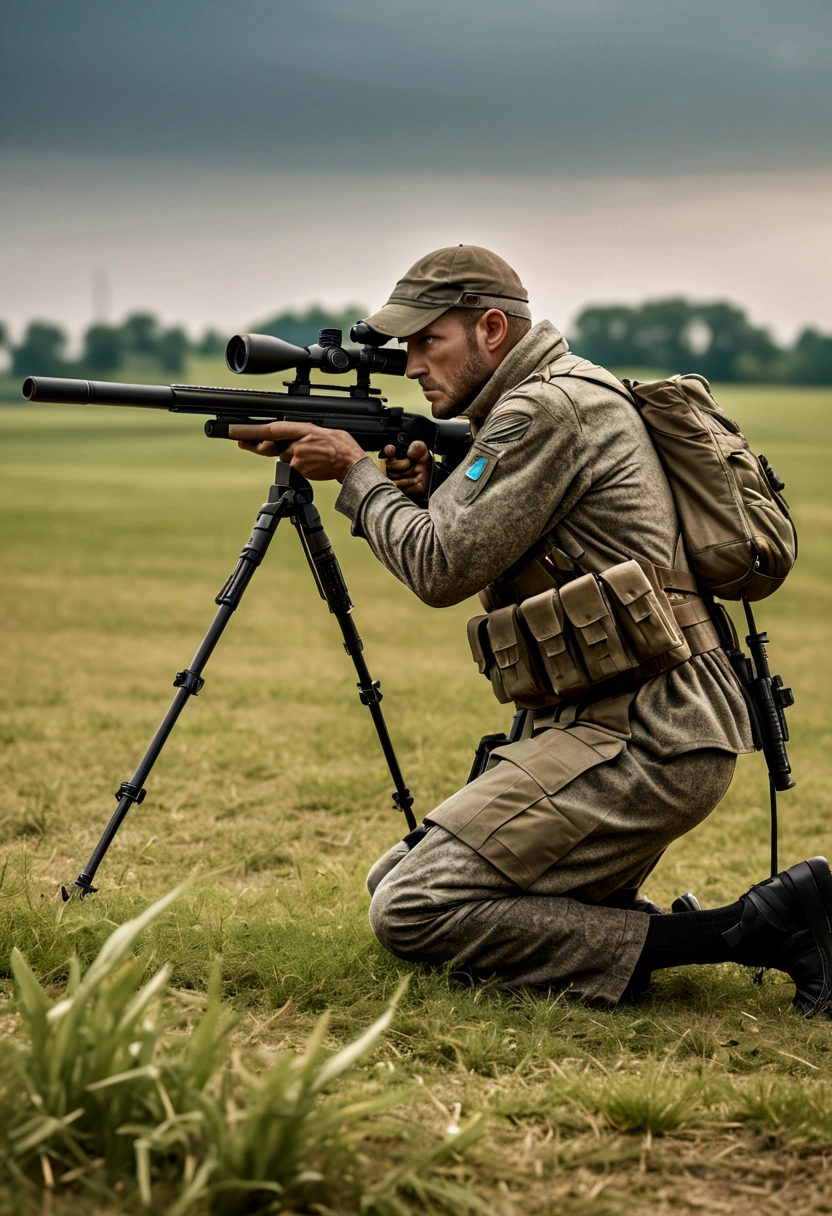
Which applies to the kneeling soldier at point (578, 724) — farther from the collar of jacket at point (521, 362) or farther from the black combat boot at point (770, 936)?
the collar of jacket at point (521, 362)

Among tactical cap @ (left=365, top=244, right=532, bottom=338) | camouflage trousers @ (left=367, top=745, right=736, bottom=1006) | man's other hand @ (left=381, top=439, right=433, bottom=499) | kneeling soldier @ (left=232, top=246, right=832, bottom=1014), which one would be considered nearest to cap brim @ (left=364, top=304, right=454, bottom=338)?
tactical cap @ (left=365, top=244, right=532, bottom=338)

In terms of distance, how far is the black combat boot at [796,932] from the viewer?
4109 mm

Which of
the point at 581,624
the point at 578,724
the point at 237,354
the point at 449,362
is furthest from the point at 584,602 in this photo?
the point at 237,354

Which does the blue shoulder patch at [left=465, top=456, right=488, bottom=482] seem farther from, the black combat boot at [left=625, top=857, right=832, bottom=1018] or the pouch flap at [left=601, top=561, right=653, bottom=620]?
the black combat boot at [left=625, top=857, right=832, bottom=1018]

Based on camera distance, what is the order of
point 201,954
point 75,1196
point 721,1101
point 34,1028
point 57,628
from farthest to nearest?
point 57,628 < point 201,954 < point 721,1101 < point 34,1028 < point 75,1196

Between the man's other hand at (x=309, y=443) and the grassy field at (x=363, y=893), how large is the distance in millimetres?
1663

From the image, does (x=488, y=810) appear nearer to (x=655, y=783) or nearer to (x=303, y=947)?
(x=655, y=783)

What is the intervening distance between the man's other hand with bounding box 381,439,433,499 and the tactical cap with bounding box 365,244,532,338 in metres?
0.53

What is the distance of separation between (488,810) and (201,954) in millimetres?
1096

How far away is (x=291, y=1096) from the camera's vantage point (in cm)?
255

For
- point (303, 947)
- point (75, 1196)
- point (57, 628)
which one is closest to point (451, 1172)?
point (75, 1196)

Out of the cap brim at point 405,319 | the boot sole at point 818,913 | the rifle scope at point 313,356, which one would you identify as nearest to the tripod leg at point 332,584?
the rifle scope at point 313,356

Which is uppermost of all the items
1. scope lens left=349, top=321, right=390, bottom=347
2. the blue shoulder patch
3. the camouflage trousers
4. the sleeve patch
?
scope lens left=349, top=321, right=390, bottom=347

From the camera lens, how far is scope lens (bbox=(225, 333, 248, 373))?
4.34m
